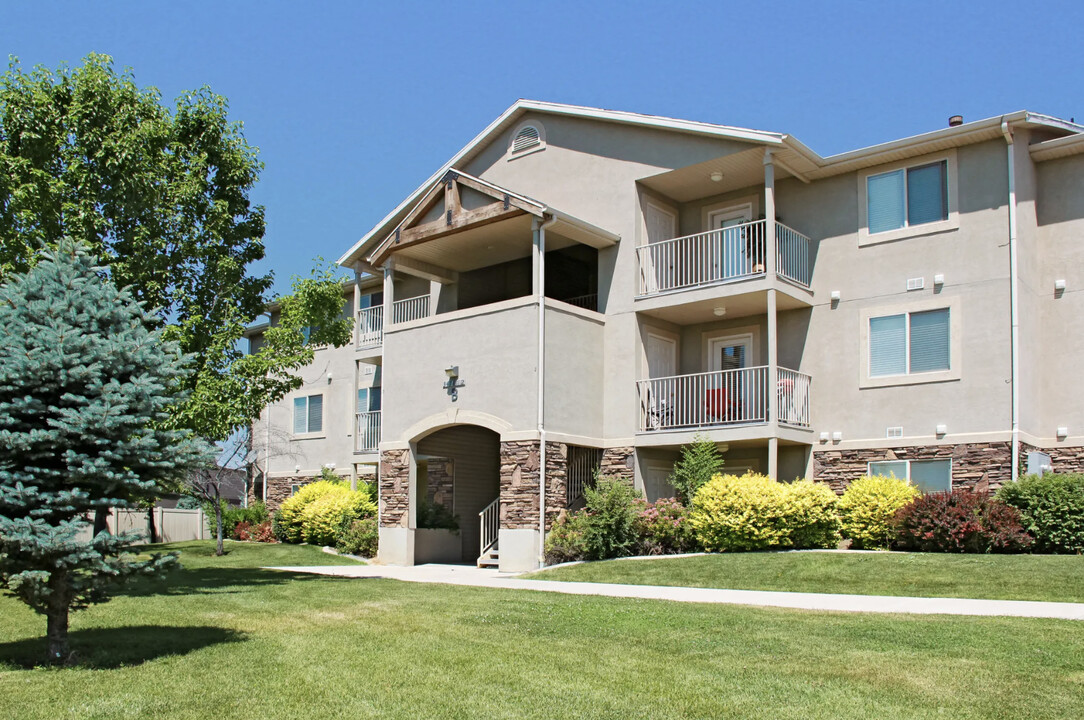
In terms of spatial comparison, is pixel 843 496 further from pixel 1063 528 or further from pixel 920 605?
pixel 920 605

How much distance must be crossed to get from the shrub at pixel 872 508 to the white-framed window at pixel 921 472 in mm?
523

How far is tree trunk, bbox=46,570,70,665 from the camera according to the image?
8.29 m

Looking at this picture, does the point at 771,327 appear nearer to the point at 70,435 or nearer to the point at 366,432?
the point at 366,432

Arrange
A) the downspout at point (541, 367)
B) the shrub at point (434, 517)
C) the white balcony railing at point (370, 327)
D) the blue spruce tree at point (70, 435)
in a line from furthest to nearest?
the white balcony railing at point (370, 327)
the shrub at point (434, 517)
the downspout at point (541, 367)
the blue spruce tree at point (70, 435)

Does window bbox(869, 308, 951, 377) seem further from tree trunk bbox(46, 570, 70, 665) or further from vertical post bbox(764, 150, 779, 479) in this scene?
tree trunk bbox(46, 570, 70, 665)

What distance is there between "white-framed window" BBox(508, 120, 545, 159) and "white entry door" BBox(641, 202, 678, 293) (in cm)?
339

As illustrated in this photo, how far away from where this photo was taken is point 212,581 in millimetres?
16047

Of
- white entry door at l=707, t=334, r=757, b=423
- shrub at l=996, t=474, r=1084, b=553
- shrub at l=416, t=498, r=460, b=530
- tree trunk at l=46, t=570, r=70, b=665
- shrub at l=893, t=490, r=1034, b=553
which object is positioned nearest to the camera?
tree trunk at l=46, t=570, r=70, b=665

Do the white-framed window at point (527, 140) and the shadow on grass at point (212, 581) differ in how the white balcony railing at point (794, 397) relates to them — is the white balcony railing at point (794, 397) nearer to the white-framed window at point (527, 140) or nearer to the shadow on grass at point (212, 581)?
the white-framed window at point (527, 140)

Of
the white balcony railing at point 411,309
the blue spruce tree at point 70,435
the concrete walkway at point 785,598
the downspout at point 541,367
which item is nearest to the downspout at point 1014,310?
the concrete walkway at point 785,598

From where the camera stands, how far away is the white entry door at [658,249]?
68.9ft

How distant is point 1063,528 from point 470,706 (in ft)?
39.6

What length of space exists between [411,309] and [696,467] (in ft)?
31.0

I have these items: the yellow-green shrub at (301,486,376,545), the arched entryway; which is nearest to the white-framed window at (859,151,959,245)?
the arched entryway
